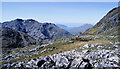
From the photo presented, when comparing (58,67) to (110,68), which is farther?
(58,67)

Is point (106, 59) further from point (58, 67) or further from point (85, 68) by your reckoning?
point (58, 67)

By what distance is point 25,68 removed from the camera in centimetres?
3291

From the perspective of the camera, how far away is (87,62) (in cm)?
2795

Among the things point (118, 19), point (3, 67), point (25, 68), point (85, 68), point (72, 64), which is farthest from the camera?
point (118, 19)

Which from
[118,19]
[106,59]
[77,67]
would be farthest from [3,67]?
[118,19]


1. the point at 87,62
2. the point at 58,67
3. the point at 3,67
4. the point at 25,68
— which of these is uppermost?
the point at 87,62

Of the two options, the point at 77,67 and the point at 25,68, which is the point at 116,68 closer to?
the point at 77,67

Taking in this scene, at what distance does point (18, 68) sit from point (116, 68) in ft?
97.2

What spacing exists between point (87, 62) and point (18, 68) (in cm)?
2282

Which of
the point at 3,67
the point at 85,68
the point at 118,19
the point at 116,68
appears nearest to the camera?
the point at 116,68

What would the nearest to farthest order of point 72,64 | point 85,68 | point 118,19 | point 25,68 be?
point 85,68 → point 72,64 → point 25,68 → point 118,19

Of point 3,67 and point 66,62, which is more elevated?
point 66,62

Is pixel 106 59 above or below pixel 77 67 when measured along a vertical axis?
above

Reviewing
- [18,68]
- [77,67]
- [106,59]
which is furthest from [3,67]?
[106,59]
